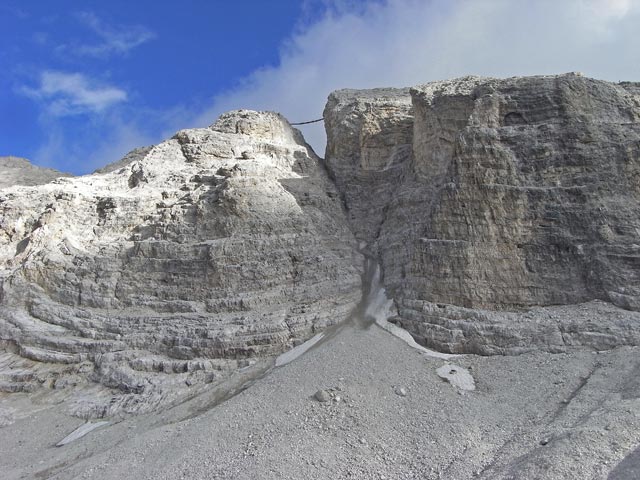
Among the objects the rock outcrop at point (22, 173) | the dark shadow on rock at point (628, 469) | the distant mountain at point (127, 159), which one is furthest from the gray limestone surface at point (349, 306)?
the rock outcrop at point (22, 173)

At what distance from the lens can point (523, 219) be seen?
50.9 ft

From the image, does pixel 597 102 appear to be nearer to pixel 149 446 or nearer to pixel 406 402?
pixel 406 402

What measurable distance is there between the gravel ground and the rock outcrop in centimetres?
2101

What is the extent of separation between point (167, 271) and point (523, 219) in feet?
43.0

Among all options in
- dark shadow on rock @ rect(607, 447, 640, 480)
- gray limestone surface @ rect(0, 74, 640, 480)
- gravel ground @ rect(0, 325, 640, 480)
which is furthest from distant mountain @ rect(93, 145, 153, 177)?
dark shadow on rock @ rect(607, 447, 640, 480)

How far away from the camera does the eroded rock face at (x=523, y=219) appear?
14141 mm

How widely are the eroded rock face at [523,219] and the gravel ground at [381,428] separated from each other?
170 cm

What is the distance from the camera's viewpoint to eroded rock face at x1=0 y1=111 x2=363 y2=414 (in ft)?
51.6

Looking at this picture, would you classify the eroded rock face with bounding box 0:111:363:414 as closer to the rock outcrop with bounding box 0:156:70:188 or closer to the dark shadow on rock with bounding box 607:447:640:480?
the rock outcrop with bounding box 0:156:70:188

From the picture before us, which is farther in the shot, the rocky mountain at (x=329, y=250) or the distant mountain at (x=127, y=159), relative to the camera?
the distant mountain at (x=127, y=159)

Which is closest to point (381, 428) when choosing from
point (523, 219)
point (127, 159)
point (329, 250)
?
point (523, 219)

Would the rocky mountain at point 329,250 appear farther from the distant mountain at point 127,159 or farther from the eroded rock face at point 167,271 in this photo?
the distant mountain at point 127,159

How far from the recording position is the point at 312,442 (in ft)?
33.8

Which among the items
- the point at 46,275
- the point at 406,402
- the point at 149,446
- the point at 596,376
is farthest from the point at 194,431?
the point at 46,275
